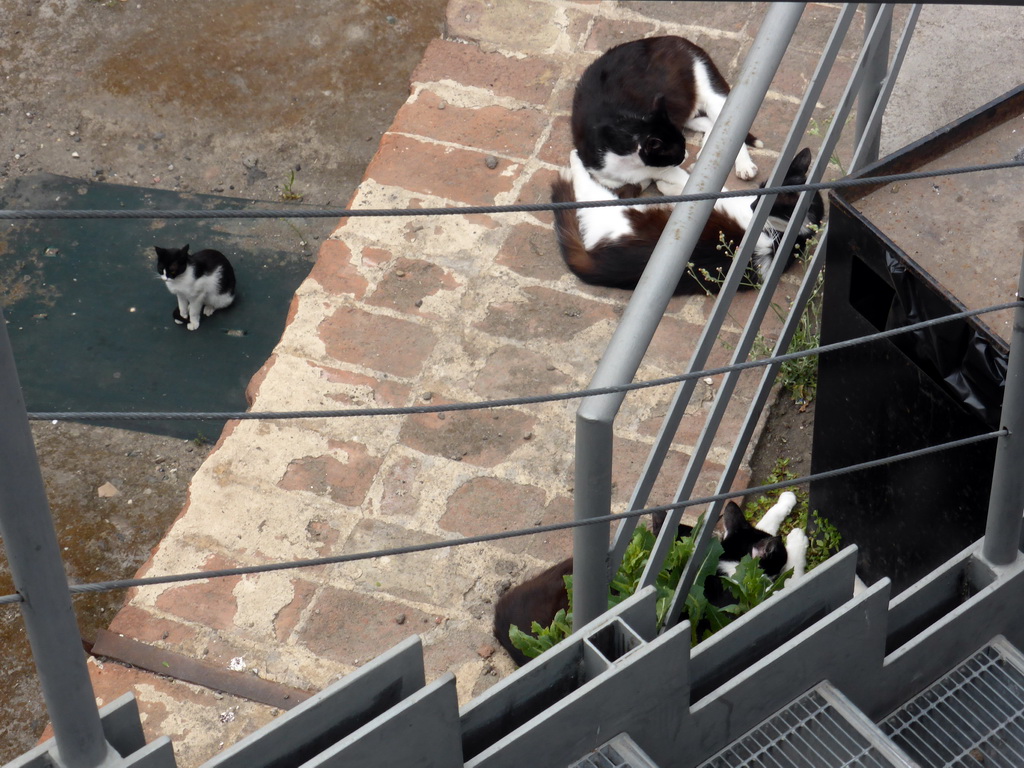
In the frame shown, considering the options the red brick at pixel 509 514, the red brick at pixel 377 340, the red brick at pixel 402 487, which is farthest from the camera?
the red brick at pixel 377 340

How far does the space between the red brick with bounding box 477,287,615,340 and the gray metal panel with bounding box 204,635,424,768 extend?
247 centimetres

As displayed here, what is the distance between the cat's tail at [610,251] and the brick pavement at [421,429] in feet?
0.22

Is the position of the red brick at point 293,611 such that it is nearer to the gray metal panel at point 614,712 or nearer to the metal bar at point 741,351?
the metal bar at point 741,351

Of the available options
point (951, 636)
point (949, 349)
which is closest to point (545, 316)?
point (949, 349)

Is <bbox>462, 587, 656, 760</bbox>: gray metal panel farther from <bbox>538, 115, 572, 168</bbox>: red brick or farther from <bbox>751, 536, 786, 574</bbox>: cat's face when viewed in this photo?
<bbox>538, 115, 572, 168</bbox>: red brick

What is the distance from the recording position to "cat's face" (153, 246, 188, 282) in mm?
4707

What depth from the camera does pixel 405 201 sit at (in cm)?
468

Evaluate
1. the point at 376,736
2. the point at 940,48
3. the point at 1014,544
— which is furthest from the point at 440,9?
the point at 376,736

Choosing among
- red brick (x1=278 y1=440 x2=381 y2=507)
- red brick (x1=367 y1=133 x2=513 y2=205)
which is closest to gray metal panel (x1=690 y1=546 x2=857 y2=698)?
red brick (x1=278 y1=440 x2=381 y2=507)

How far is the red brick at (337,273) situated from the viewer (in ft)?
14.6

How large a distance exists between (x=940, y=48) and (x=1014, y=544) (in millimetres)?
3098

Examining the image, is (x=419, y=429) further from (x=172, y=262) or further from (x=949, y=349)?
(x=949, y=349)

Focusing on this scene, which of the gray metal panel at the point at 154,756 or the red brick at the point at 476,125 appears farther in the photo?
the red brick at the point at 476,125

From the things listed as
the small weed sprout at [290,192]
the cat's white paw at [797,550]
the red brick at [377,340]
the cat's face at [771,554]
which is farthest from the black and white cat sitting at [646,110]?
the cat's face at [771,554]
